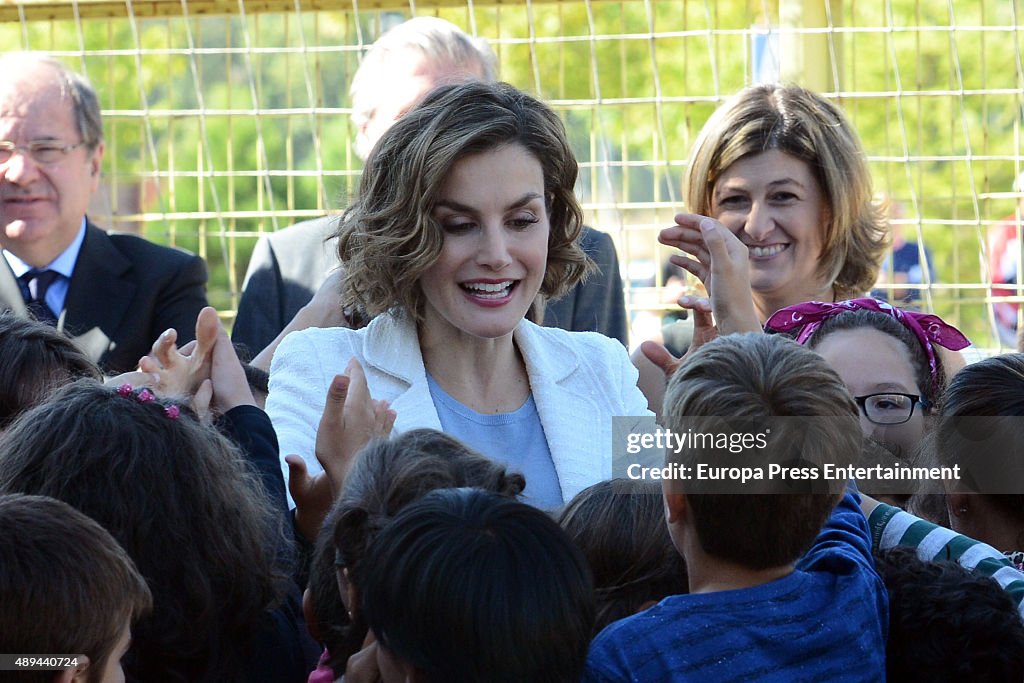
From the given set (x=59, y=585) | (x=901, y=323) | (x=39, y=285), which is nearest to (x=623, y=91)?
(x=39, y=285)

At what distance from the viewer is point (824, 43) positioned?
4.98 meters

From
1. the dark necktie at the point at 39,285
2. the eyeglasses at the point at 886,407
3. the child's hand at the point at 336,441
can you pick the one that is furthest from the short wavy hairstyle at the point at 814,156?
the dark necktie at the point at 39,285

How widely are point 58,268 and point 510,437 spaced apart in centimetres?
186

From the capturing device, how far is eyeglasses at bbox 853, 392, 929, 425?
8.53 ft

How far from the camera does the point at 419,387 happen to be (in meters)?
2.65

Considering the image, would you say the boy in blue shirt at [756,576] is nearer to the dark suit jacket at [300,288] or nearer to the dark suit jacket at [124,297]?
the dark suit jacket at [300,288]

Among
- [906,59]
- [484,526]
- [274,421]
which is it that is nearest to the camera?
[484,526]

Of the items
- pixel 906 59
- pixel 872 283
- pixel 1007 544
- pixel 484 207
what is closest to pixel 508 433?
pixel 484 207

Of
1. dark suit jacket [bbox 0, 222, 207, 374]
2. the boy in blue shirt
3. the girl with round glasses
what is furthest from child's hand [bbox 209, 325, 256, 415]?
dark suit jacket [bbox 0, 222, 207, 374]

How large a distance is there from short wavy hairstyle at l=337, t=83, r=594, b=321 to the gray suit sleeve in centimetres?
105

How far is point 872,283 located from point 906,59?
7.62m

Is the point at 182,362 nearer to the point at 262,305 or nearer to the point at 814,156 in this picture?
the point at 262,305

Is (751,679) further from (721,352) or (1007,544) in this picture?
(1007,544)

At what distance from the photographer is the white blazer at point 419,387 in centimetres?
259
